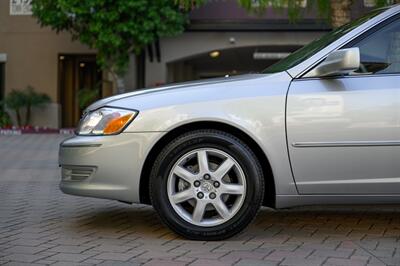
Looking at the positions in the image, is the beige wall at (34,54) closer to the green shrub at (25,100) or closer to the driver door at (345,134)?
the green shrub at (25,100)

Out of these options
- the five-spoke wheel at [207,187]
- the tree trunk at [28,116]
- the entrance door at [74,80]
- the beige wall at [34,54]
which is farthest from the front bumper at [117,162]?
the entrance door at [74,80]

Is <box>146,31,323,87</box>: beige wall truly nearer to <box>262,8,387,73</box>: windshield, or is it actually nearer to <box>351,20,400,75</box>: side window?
<box>262,8,387,73</box>: windshield

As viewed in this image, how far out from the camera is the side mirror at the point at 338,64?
4539 millimetres

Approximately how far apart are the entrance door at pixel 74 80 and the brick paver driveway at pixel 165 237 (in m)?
12.6

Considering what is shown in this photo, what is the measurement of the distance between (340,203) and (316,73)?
3.39 ft

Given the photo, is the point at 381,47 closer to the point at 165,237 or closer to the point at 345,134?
the point at 345,134

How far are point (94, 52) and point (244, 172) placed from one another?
48.7 ft

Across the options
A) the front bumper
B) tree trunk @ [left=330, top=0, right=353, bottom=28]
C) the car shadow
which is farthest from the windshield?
tree trunk @ [left=330, top=0, right=353, bottom=28]

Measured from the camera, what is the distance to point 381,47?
192 inches

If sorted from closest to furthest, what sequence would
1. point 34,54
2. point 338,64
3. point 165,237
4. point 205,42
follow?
1. point 338,64
2. point 165,237
3. point 205,42
4. point 34,54

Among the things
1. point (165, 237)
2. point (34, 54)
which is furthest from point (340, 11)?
point (34, 54)

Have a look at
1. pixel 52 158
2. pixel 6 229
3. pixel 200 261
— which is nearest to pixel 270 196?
pixel 200 261

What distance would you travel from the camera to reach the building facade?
1753 centimetres

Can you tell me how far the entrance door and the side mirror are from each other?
15203mm
